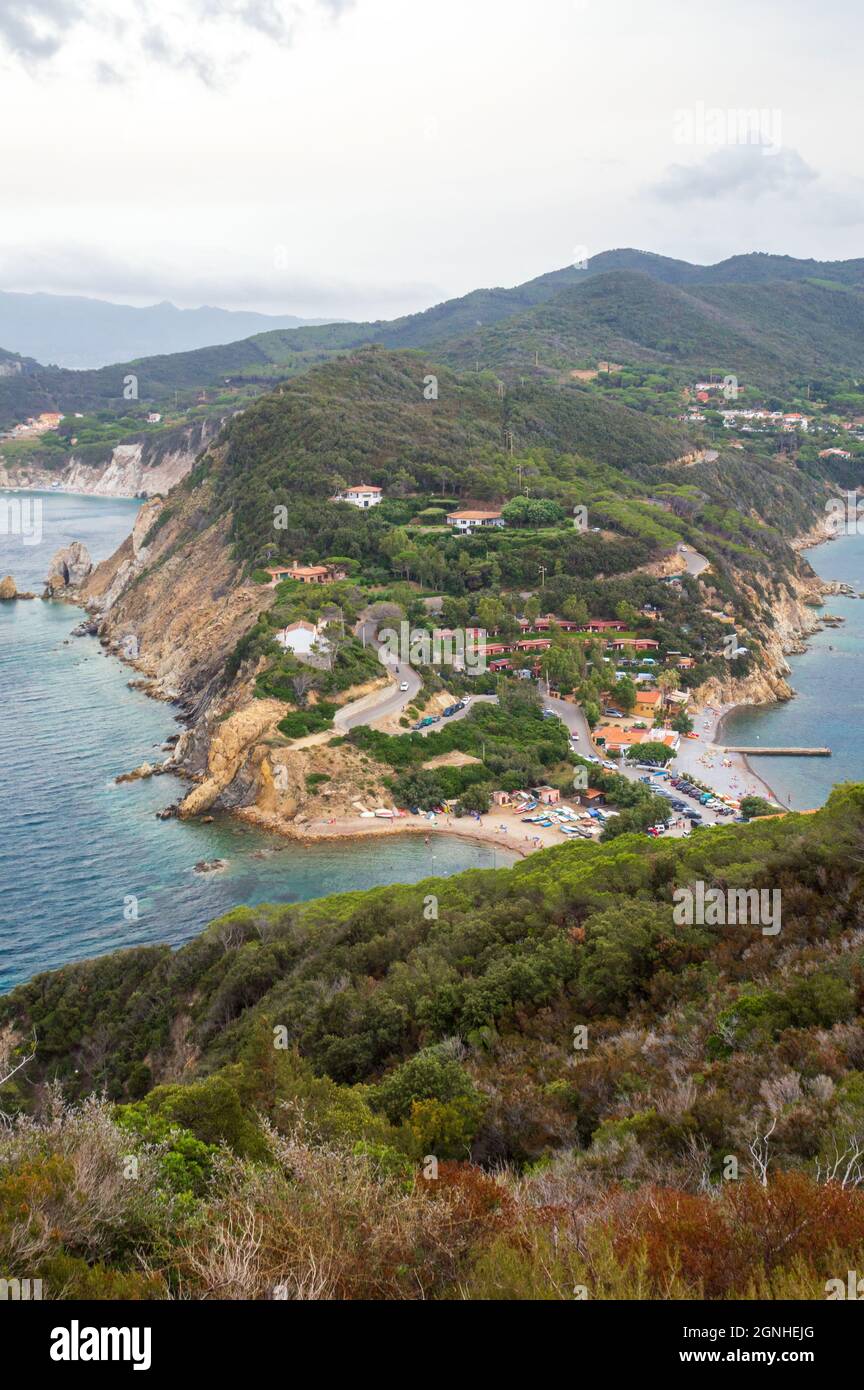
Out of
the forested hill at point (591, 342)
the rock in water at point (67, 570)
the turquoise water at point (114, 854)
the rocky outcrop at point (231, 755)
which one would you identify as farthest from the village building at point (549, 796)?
the forested hill at point (591, 342)

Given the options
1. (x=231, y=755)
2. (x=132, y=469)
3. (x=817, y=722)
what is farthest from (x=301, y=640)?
(x=132, y=469)

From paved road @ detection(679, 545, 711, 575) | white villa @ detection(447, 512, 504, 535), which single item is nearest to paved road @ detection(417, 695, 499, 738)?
white villa @ detection(447, 512, 504, 535)

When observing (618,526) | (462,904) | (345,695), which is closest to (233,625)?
(345,695)

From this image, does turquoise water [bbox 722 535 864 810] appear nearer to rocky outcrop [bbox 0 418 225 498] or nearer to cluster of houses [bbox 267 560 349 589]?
cluster of houses [bbox 267 560 349 589]

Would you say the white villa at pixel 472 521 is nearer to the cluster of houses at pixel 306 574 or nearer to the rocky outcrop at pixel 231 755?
the cluster of houses at pixel 306 574

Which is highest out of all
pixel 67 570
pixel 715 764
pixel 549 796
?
pixel 67 570

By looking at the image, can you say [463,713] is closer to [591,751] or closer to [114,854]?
[591,751]
